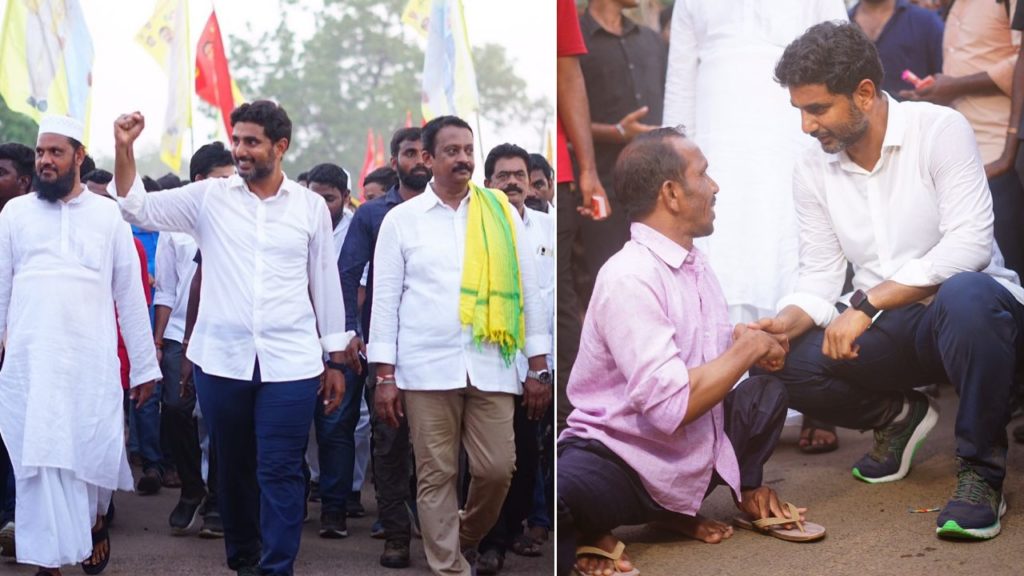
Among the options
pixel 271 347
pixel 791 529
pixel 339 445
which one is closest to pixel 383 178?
pixel 339 445

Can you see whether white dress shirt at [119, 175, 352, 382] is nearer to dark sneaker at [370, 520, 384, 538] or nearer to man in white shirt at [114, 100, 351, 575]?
man in white shirt at [114, 100, 351, 575]

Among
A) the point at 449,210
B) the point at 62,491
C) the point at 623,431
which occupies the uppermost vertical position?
the point at 449,210

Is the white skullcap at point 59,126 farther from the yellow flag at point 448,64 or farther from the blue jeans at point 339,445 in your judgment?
the yellow flag at point 448,64

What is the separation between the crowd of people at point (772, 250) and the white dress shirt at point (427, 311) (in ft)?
1.41

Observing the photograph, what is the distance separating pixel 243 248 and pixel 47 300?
83 cm

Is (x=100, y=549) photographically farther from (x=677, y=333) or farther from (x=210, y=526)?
(x=677, y=333)

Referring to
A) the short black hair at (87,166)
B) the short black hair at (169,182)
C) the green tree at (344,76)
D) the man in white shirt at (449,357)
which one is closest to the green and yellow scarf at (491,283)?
the man in white shirt at (449,357)

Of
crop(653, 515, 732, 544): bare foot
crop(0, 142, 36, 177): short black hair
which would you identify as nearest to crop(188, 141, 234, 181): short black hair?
crop(0, 142, 36, 177): short black hair

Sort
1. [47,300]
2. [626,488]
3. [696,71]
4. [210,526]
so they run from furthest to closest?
[210,526] → [47,300] → [696,71] → [626,488]

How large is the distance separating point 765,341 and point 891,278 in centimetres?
57

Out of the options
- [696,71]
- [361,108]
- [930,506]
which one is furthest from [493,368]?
[361,108]

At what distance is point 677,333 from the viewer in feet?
13.8

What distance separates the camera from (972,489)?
4.09m

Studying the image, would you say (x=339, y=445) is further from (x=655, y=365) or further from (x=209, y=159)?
(x=655, y=365)
